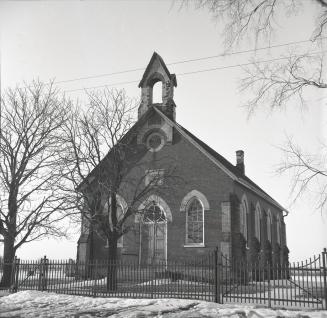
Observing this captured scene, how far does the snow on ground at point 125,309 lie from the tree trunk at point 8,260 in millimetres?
4538

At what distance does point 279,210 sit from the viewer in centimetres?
3669

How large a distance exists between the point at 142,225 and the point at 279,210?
17.4 metres

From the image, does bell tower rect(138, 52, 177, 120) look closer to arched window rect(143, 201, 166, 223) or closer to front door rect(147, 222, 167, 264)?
arched window rect(143, 201, 166, 223)

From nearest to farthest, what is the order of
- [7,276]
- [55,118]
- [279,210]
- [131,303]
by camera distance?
[131,303]
[7,276]
[55,118]
[279,210]

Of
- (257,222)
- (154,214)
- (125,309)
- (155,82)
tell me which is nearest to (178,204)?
(154,214)

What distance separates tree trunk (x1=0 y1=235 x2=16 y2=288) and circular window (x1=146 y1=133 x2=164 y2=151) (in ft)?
Answer: 31.7

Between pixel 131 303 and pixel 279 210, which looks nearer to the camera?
pixel 131 303

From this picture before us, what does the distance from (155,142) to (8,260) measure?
10.7 meters

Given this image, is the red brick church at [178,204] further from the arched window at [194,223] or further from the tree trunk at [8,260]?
the tree trunk at [8,260]

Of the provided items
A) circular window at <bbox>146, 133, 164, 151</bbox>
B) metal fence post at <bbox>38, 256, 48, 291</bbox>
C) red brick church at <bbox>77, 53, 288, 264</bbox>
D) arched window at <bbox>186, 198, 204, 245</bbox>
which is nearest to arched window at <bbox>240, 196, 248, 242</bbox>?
red brick church at <bbox>77, 53, 288, 264</bbox>

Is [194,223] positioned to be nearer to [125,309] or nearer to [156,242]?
[156,242]

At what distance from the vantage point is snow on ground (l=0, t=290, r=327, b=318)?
10.6 meters

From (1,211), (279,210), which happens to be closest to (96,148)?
(1,211)

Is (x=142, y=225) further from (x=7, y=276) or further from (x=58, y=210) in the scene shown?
(x=7, y=276)
